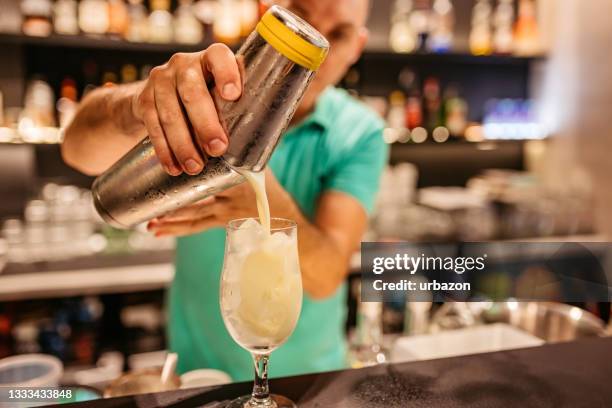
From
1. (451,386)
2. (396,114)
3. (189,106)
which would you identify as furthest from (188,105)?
(396,114)

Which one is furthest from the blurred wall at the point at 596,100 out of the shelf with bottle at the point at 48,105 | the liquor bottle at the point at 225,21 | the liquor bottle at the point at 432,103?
the shelf with bottle at the point at 48,105

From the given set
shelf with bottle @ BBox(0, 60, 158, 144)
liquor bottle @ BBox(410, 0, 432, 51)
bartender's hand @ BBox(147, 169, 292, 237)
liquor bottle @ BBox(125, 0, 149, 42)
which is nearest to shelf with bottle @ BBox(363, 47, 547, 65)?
liquor bottle @ BBox(410, 0, 432, 51)

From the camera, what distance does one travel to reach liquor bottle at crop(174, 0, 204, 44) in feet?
9.63

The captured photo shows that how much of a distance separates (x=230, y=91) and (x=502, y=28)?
3439mm

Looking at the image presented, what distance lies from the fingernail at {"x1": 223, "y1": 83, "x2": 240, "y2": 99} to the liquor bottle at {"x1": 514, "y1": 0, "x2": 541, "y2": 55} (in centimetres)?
347

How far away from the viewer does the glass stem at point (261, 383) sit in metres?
0.68

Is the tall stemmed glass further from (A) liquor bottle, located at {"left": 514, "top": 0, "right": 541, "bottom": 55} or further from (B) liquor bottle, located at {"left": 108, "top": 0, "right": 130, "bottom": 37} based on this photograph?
(A) liquor bottle, located at {"left": 514, "top": 0, "right": 541, "bottom": 55}

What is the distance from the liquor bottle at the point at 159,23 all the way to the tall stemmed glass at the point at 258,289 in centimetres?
235

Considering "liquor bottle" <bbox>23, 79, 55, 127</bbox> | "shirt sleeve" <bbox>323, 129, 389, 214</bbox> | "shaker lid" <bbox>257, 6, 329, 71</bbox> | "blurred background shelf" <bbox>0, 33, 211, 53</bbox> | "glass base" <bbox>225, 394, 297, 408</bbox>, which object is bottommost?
"glass base" <bbox>225, 394, 297, 408</bbox>

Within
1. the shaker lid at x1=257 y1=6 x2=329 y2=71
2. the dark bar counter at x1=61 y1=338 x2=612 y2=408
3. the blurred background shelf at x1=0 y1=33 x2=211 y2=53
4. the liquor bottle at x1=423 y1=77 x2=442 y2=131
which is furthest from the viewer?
the liquor bottle at x1=423 y1=77 x2=442 y2=131

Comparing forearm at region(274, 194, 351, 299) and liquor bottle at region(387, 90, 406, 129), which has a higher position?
liquor bottle at region(387, 90, 406, 129)

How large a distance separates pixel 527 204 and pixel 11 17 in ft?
9.36

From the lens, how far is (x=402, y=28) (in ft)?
11.2

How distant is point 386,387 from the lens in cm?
72
